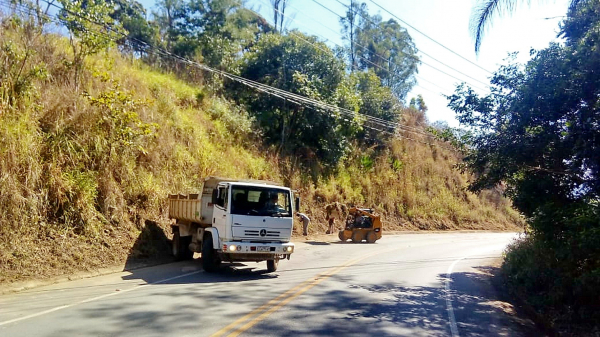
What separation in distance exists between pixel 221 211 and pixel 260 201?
107 cm

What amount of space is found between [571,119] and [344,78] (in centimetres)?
2300

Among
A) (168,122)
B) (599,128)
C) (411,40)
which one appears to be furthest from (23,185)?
(411,40)

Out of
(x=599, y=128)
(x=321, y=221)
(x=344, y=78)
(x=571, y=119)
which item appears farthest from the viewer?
(x=344, y=78)

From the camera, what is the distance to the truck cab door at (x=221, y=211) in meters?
12.8

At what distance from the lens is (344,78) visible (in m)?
33.1

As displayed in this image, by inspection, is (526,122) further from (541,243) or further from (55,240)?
(55,240)

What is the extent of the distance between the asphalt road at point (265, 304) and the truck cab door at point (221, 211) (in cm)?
123

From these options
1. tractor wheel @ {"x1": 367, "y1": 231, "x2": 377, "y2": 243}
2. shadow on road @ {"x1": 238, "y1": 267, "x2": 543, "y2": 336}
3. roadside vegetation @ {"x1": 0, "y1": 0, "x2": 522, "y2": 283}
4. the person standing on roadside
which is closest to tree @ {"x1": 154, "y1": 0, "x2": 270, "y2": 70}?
roadside vegetation @ {"x1": 0, "y1": 0, "x2": 522, "y2": 283}

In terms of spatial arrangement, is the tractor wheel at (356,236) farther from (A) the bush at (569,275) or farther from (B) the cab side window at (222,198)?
(B) the cab side window at (222,198)

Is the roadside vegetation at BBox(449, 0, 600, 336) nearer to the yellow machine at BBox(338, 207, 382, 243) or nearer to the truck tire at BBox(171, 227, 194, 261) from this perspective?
the truck tire at BBox(171, 227, 194, 261)

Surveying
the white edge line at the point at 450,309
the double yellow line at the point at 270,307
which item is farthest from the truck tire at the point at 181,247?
the white edge line at the point at 450,309

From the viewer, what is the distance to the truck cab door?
12820mm

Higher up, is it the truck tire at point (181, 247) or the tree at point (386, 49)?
the tree at point (386, 49)

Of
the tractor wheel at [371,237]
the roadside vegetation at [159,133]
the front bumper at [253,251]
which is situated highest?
the roadside vegetation at [159,133]
